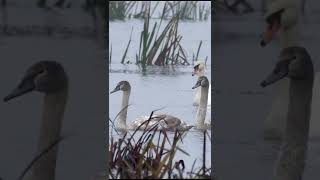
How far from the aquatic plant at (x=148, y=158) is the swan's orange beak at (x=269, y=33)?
2.37 feet

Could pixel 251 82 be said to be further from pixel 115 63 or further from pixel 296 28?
pixel 115 63

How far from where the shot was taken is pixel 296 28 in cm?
443

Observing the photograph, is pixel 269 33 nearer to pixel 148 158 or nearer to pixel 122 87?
pixel 148 158

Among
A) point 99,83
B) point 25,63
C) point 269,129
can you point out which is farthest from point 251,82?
point 25,63

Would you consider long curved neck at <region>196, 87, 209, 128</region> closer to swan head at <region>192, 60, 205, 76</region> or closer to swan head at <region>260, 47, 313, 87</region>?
swan head at <region>192, 60, 205, 76</region>

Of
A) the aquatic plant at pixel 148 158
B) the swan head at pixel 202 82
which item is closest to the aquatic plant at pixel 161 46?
the swan head at pixel 202 82

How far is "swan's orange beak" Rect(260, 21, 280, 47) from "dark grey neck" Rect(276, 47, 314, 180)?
0.27 m

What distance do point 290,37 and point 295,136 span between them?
511 millimetres

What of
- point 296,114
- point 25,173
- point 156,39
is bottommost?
point 25,173

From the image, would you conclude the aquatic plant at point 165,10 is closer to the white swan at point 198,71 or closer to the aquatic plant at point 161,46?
the aquatic plant at point 161,46

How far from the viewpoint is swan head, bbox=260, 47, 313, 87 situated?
14.5 feet

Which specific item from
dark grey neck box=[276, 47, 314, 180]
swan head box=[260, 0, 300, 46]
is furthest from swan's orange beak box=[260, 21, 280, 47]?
dark grey neck box=[276, 47, 314, 180]

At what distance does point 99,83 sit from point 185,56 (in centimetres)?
122

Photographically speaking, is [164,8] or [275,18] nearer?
[275,18]
